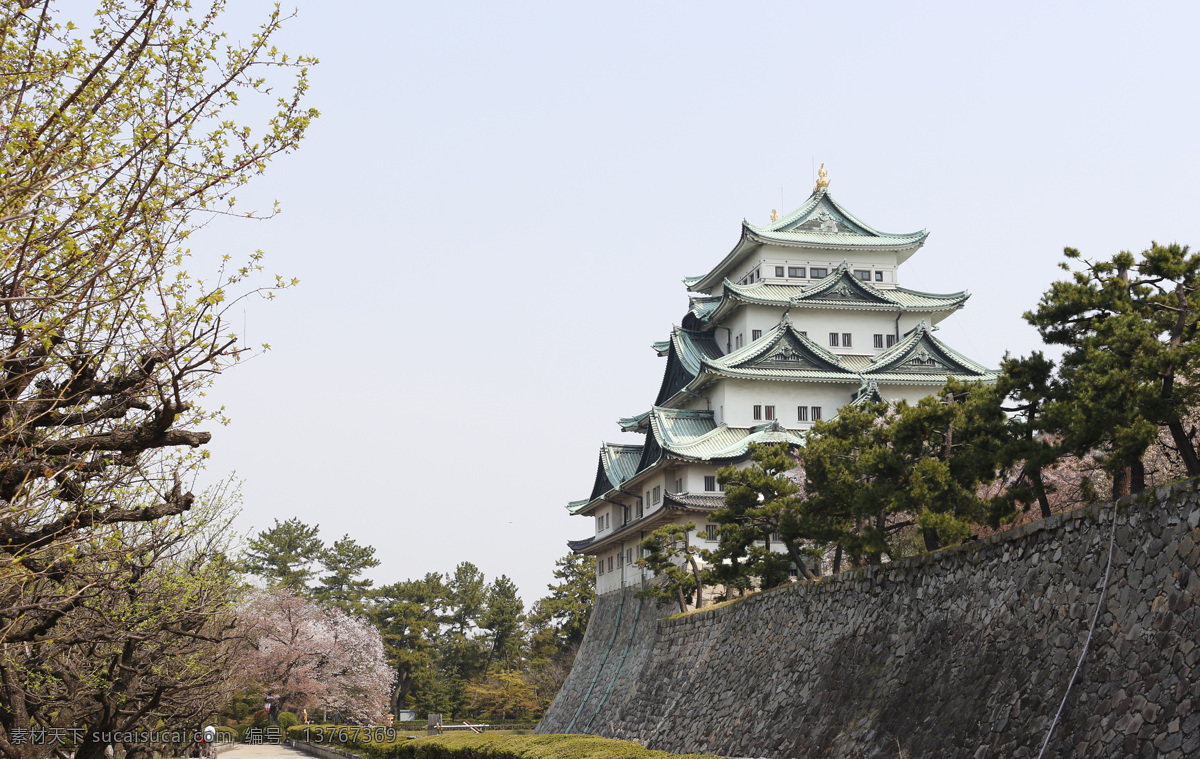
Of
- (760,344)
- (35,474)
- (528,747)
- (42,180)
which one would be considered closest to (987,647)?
(528,747)

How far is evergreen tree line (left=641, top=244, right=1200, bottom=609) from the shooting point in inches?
504

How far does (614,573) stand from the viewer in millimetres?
44844

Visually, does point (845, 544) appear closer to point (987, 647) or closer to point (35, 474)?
point (987, 647)

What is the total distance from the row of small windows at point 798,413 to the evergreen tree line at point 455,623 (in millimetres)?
23592

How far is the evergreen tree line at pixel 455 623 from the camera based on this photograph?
191 ft

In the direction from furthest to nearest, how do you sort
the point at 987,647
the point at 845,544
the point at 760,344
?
1. the point at 760,344
2. the point at 845,544
3. the point at 987,647

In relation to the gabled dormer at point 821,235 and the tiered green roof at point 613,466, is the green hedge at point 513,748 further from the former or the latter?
the gabled dormer at point 821,235

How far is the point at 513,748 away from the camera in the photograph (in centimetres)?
2112

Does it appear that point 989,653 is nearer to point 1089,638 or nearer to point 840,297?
point 1089,638

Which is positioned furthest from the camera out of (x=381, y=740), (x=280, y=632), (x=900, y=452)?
(x=280, y=632)

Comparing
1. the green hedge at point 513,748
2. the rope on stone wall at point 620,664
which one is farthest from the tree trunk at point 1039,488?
the rope on stone wall at point 620,664

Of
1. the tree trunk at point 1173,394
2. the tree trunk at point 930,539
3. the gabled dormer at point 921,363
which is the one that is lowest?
Result: the tree trunk at point 930,539

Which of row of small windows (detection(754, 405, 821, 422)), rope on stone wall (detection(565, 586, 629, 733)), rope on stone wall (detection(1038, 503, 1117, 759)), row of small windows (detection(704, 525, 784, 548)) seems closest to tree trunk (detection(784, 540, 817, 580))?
row of small windows (detection(704, 525, 784, 548))

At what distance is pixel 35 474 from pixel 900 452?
575 inches
